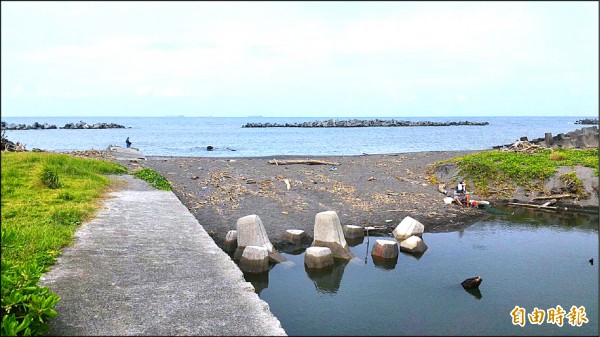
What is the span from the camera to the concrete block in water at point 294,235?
10805 mm

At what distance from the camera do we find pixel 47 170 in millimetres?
14148

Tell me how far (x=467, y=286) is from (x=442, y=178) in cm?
1189

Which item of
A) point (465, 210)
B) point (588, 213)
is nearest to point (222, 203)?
point (465, 210)

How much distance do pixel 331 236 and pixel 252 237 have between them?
1.70 m

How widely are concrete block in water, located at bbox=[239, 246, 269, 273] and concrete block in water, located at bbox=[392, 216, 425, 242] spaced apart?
13.1 ft

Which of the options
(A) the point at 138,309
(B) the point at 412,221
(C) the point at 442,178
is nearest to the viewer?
(A) the point at 138,309

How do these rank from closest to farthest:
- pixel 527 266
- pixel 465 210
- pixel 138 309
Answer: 1. pixel 138 309
2. pixel 527 266
3. pixel 465 210

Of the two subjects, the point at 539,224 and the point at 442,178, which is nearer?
the point at 539,224

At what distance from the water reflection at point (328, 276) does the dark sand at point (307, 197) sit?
140 cm

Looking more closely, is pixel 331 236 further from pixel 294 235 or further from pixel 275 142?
pixel 275 142

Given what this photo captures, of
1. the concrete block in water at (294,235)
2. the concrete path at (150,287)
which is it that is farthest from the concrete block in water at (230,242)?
the concrete block in water at (294,235)

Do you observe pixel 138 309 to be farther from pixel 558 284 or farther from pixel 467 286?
pixel 558 284

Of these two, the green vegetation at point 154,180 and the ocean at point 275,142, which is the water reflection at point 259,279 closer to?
the green vegetation at point 154,180

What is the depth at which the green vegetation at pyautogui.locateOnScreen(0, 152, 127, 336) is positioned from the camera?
4316 mm
